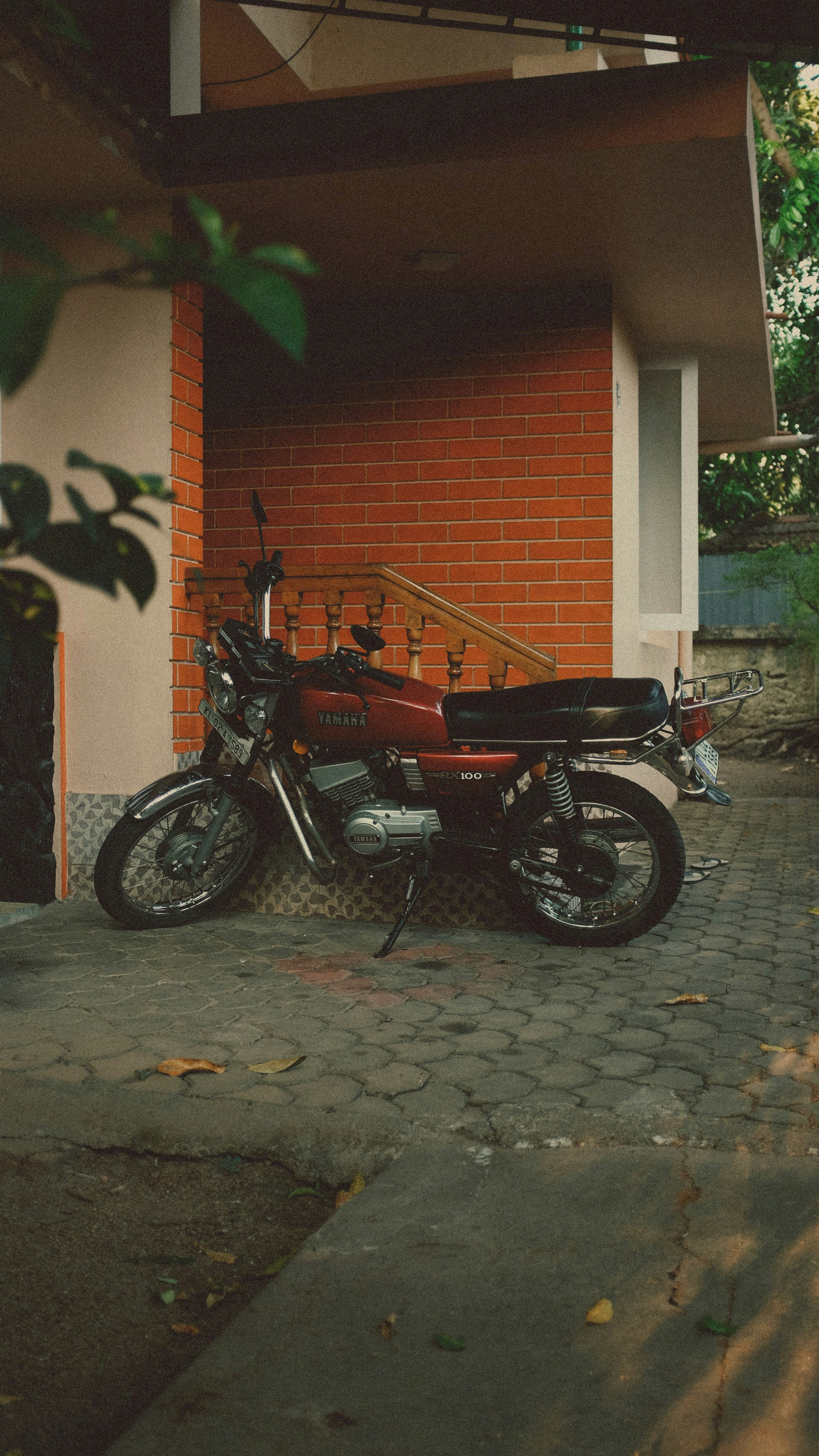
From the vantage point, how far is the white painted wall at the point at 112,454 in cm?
524

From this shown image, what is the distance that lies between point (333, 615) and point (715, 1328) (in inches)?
150

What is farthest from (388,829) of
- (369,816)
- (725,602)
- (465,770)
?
(725,602)

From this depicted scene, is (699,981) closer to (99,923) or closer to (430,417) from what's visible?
(99,923)

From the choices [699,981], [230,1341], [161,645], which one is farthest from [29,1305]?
[161,645]

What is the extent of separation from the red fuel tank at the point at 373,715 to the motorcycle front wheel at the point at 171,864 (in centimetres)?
51

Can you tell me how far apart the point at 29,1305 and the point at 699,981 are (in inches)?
99.8

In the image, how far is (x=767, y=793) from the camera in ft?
34.1

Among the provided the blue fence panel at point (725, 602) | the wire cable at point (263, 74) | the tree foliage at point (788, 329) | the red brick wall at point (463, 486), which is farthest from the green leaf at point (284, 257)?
the blue fence panel at point (725, 602)

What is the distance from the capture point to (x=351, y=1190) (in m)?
2.61

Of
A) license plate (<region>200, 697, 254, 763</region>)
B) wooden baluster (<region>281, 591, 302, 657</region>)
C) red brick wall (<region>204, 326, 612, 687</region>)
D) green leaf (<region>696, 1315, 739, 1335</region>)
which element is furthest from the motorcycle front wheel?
green leaf (<region>696, 1315, 739, 1335</region>)

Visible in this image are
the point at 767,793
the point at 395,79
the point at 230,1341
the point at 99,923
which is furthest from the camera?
the point at 767,793

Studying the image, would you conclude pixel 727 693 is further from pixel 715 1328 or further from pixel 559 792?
pixel 715 1328

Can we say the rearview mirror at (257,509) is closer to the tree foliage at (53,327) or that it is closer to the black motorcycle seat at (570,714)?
the black motorcycle seat at (570,714)

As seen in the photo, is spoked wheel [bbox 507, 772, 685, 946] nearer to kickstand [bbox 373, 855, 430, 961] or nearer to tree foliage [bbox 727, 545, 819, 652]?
kickstand [bbox 373, 855, 430, 961]
